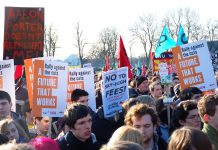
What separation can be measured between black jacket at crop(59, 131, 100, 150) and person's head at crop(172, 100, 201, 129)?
3.27 feet

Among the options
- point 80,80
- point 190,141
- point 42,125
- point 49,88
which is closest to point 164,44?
point 80,80

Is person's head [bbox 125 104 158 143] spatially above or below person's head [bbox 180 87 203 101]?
below

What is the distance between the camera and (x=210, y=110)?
4426 millimetres

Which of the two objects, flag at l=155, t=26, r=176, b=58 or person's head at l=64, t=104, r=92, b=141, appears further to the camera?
flag at l=155, t=26, r=176, b=58

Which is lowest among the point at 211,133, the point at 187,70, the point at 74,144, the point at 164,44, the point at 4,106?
the point at 74,144

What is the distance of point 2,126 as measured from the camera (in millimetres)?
4453

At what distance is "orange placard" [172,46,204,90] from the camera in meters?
7.65

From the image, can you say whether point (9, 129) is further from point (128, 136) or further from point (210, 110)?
point (210, 110)

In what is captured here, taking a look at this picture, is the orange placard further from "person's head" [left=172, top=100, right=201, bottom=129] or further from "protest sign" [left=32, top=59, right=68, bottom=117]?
"person's head" [left=172, top=100, right=201, bottom=129]

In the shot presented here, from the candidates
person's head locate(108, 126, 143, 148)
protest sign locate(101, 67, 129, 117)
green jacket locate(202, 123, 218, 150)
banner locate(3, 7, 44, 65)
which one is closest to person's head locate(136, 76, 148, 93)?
protest sign locate(101, 67, 129, 117)

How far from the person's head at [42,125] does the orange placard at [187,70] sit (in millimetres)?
2518

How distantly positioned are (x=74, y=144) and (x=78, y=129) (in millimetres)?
157

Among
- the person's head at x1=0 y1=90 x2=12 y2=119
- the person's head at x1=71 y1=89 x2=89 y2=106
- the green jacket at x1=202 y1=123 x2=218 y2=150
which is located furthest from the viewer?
the person's head at x1=71 y1=89 x2=89 y2=106

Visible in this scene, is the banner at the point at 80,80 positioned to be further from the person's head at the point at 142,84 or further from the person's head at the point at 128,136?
the person's head at the point at 128,136
